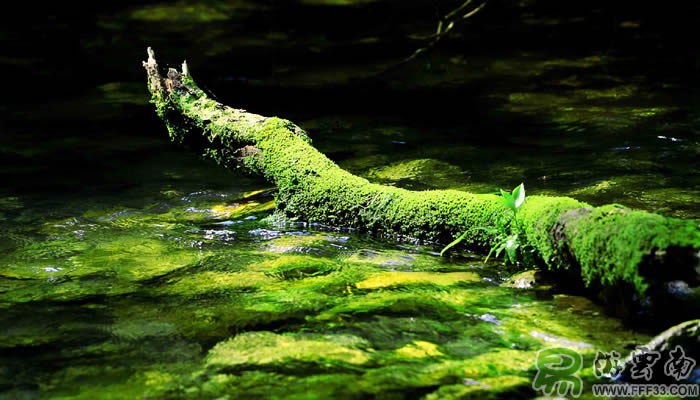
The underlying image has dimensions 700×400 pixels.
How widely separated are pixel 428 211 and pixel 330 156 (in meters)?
3.49

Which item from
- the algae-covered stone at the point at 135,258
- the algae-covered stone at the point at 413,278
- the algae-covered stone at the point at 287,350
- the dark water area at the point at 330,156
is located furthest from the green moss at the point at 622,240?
the algae-covered stone at the point at 135,258

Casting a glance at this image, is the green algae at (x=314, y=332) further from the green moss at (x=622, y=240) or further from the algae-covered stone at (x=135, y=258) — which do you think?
the green moss at (x=622, y=240)

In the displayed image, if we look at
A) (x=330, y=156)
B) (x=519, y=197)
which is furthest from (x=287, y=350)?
(x=330, y=156)

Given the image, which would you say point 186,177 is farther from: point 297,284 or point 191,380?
point 191,380

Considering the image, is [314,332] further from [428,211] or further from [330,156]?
[330,156]

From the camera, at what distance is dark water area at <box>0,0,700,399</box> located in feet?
8.07

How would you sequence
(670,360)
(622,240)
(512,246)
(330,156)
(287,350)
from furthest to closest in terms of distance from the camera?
(330,156) < (512,246) < (622,240) < (287,350) < (670,360)

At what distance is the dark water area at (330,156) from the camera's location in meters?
2.46

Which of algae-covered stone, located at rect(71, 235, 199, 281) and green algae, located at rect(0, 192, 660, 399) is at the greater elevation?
A: algae-covered stone, located at rect(71, 235, 199, 281)

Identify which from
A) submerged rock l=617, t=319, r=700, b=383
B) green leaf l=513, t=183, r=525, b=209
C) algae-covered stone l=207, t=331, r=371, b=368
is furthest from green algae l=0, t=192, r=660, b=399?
green leaf l=513, t=183, r=525, b=209

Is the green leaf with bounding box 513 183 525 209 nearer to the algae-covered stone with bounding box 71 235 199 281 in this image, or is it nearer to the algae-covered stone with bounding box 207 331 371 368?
the algae-covered stone with bounding box 207 331 371 368

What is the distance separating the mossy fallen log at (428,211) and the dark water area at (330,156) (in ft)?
0.58

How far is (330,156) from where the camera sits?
7371 millimetres

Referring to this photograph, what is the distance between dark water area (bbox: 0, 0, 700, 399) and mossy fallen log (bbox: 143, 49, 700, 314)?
18 cm
